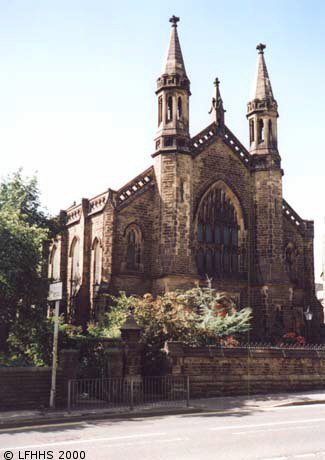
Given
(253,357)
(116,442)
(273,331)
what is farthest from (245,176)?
(116,442)

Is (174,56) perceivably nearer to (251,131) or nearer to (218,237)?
(251,131)

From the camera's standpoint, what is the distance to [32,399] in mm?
16312

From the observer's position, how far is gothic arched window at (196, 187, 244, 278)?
3058 cm

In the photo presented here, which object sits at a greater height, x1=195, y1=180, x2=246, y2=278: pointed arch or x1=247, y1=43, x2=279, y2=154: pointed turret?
x1=247, y1=43, x2=279, y2=154: pointed turret

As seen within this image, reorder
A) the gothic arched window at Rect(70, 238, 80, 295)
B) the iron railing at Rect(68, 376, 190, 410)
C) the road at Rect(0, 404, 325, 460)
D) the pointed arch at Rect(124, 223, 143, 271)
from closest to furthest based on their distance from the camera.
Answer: the road at Rect(0, 404, 325, 460) → the iron railing at Rect(68, 376, 190, 410) → the pointed arch at Rect(124, 223, 143, 271) → the gothic arched window at Rect(70, 238, 80, 295)

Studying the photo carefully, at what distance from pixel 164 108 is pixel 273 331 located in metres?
12.7

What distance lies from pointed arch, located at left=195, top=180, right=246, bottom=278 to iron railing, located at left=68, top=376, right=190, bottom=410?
11.7 meters

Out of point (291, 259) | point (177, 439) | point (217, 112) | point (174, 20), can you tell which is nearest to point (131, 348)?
point (177, 439)

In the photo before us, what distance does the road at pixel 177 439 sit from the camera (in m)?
9.60

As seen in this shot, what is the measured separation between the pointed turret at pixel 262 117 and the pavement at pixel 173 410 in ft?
53.3

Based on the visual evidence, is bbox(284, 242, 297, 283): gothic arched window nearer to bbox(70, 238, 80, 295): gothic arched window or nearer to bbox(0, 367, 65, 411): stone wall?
bbox(70, 238, 80, 295): gothic arched window

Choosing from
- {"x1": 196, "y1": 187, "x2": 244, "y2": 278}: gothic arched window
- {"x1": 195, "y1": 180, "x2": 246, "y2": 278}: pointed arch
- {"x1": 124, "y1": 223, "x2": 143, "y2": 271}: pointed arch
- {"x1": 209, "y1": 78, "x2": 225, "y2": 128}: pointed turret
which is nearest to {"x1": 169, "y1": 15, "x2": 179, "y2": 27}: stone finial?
{"x1": 209, "y1": 78, "x2": 225, "y2": 128}: pointed turret

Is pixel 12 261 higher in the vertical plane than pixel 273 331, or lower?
higher

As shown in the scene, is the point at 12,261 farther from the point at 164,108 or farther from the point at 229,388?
the point at 164,108
